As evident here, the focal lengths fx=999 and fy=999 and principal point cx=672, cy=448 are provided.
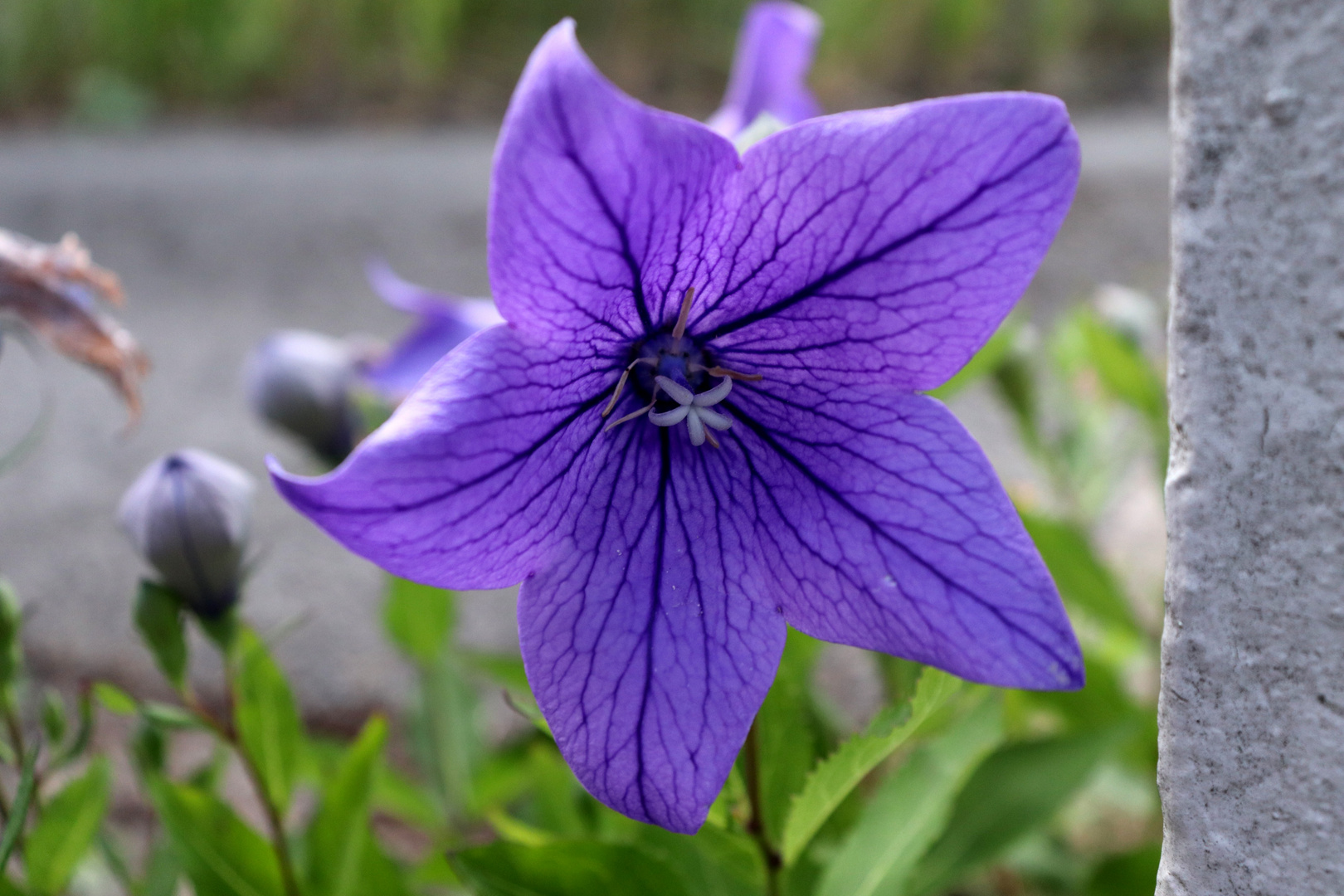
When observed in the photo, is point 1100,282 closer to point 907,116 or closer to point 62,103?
point 907,116

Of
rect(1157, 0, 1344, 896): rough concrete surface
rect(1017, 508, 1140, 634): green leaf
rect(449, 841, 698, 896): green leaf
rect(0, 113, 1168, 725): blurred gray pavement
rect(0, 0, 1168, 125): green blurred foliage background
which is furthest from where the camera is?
rect(0, 0, 1168, 125): green blurred foliage background

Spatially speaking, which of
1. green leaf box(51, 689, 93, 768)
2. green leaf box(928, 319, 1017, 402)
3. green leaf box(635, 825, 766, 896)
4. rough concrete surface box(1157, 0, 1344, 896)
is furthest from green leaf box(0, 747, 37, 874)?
green leaf box(928, 319, 1017, 402)

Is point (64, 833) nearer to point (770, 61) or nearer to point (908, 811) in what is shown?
point (908, 811)

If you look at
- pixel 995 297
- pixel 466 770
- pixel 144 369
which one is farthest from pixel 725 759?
pixel 466 770

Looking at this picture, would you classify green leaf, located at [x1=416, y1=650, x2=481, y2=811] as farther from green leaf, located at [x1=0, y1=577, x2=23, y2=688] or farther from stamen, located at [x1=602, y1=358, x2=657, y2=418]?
stamen, located at [x1=602, y1=358, x2=657, y2=418]

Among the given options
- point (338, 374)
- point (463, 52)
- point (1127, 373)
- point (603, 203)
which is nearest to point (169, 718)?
point (338, 374)

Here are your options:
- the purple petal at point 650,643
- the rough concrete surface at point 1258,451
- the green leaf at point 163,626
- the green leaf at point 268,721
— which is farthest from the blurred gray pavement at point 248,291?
the rough concrete surface at point 1258,451

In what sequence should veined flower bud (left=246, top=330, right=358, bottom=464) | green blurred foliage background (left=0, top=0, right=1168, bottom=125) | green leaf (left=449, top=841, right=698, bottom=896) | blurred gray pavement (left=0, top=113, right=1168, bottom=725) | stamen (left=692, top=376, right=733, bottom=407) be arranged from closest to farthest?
stamen (left=692, top=376, right=733, bottom=407)
green leaf (left=449, top=841, right=698, bottom=896)
veined flower bud (left=246, top=330, right=358, bottom=464)
blurred gray pavement (left=0, top=113, right=1168, bottom=725)
green blurred foliage background (left=0, top=0, right=1168, bottom=125)
